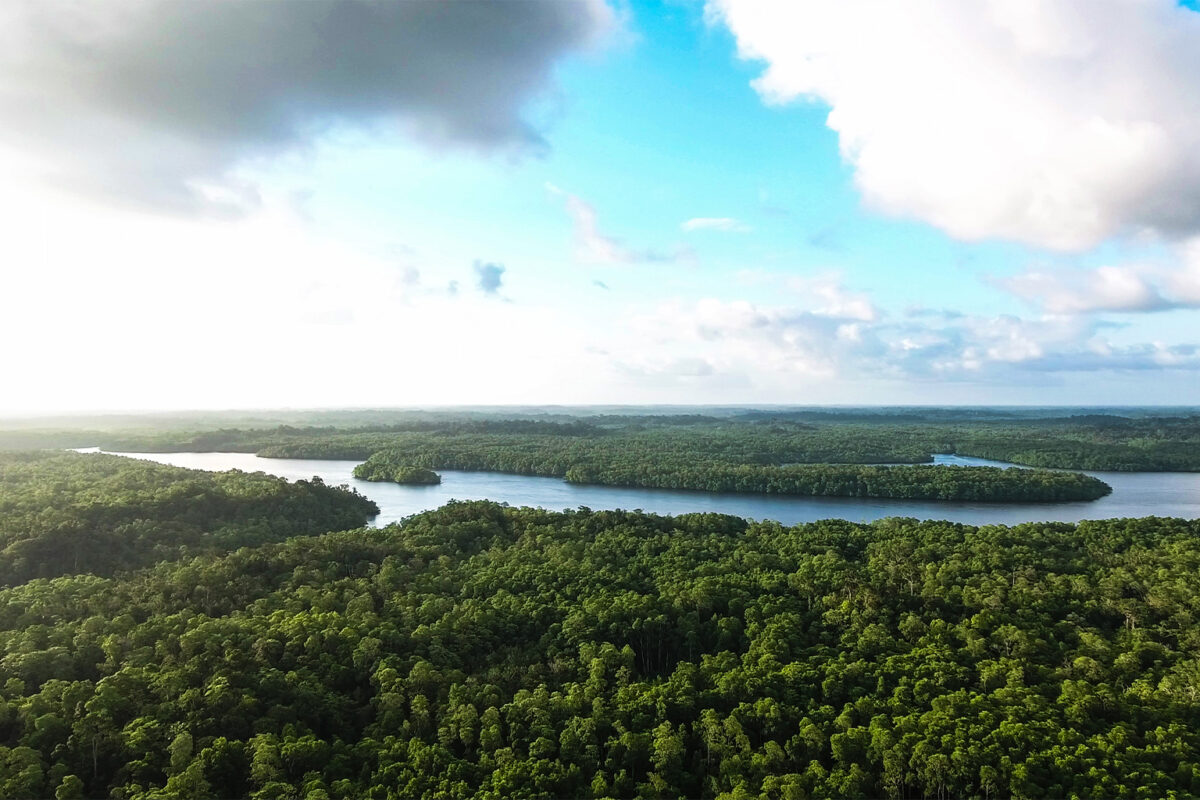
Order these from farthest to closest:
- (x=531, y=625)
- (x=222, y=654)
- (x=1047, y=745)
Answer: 1. (x=531, y=625)
2. (x=222, y=654)
3. (x=1047, y=745)

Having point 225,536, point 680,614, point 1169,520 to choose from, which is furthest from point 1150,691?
point 225,536

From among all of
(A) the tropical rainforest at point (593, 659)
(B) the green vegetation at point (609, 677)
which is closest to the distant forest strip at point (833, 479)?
(A) the tropical rainforest at point (593, 659)

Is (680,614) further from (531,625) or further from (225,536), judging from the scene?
(225,536)

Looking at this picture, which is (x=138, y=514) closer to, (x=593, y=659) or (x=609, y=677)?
(x=593, y=659)

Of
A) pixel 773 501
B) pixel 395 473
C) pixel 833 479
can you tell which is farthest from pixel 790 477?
pixel 395 473

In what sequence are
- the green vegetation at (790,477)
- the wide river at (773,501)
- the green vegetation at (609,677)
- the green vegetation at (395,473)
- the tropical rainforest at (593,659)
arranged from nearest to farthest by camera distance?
the green vegetation at (609,677)
the tropical rainforest at (593,659)
the wide river at (773,501)
the green vegetation at (790,477)
the green vegetation at (395,473)

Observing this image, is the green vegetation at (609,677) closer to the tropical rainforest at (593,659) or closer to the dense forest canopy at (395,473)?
the tropical rainforest at (593,659)

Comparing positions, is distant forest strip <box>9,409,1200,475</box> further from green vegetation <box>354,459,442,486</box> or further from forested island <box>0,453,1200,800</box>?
forested island <box>0,453,1200,800</box>
